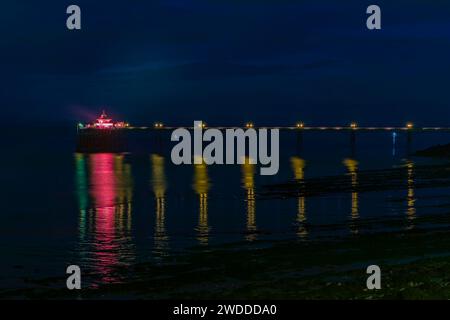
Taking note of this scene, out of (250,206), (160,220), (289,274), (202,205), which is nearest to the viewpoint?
(289,274)

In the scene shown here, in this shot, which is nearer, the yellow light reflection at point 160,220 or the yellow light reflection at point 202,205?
the yellow light reflection at point 160,220

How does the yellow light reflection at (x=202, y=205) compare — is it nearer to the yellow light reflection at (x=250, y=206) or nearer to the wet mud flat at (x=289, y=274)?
the yellow light reflection at (x=250, y=206)

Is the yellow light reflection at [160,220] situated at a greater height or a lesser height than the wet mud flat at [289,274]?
lesser

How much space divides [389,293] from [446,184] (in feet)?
114

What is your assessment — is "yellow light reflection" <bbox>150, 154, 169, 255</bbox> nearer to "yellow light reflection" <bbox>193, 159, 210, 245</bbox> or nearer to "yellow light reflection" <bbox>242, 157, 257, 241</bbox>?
"yellow light reflection" <bbox>193, 159, 210, 245</bbox>

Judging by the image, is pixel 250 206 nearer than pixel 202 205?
Yes

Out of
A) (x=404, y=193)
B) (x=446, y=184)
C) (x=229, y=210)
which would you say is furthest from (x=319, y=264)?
(x=446, y=184)

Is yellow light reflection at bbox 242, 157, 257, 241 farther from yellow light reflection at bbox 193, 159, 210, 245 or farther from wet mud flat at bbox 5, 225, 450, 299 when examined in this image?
wet mud flat at bbox 5, 225, 450, 299

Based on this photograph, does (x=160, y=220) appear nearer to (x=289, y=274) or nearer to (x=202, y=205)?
(x=202, y=205)

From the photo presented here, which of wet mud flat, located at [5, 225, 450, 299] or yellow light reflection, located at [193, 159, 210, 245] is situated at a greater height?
wet mud flat, located at [5, 225, 450, 299]

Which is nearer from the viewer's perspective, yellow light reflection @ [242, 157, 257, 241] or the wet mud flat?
the wet mud flat

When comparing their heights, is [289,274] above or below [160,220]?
above

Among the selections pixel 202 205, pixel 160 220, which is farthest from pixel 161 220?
pixel 202 205
